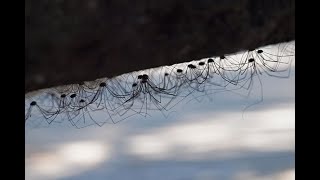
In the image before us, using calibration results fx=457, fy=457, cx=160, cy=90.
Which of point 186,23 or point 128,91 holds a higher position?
point 186,23

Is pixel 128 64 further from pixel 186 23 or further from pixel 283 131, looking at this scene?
pixel 283 131

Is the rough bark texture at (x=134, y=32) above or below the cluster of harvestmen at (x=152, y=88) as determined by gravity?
above
